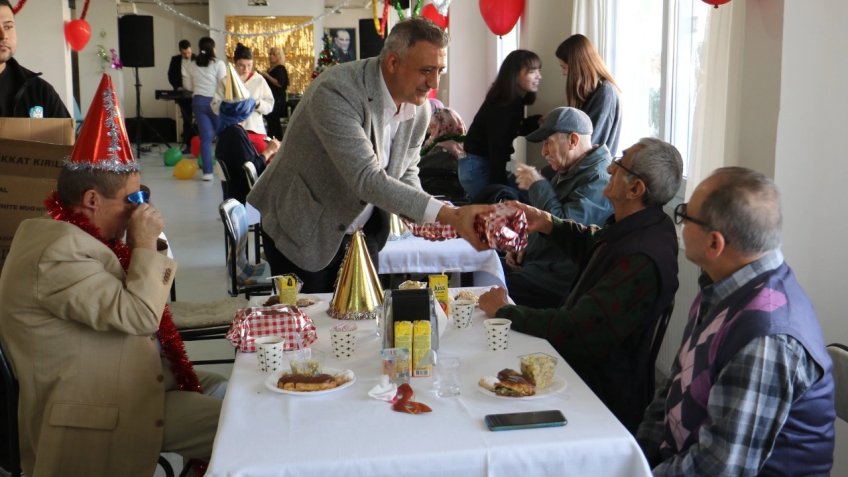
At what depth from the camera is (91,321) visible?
2117mm

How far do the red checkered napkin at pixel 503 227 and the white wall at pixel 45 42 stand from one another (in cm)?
899

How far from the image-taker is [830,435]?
5.86 ft

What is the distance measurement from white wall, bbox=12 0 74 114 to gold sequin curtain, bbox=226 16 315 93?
28.9ft

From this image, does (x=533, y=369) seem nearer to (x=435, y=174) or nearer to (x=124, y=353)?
(x=124, y=353)

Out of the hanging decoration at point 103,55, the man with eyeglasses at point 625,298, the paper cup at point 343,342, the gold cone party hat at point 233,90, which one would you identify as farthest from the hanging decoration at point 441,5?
the hanging decoration at point 103,55

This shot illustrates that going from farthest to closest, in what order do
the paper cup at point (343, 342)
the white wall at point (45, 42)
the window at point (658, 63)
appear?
the white wall at point (45, 42) < the window at point (658, 63) < the paper cup at point (343, 342)

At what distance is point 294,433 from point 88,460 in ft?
2.58

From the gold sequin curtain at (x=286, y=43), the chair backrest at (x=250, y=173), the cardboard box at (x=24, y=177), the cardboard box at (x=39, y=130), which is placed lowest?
the chair backrest at (x=250, y=173)

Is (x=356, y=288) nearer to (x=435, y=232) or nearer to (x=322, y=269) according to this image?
(x=322, y=269)

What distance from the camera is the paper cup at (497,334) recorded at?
226 cm

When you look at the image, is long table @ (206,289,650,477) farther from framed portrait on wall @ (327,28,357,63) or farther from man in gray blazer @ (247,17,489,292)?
framed portrait on wall @ (327,28,357,63)

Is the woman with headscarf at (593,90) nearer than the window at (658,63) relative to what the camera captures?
No

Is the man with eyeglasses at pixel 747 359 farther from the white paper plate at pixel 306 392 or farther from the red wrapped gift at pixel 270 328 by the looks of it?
the red wrapped gift at pixel 270 328

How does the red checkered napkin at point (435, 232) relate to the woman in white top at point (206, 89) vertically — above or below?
below
